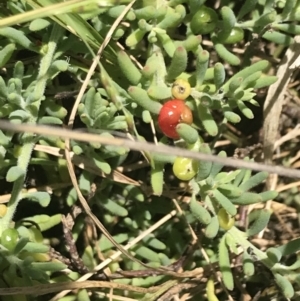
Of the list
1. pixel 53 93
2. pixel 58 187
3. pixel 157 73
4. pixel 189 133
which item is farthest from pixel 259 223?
pixel 53 93

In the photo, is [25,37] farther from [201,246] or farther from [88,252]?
[201,246]

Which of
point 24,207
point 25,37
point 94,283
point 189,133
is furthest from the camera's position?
point 24,207

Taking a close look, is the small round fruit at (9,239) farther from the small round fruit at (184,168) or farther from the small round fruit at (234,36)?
the small round fruit at (234,36)

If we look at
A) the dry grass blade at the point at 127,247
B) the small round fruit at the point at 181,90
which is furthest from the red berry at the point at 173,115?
the dry grass blade at the point at 127,247

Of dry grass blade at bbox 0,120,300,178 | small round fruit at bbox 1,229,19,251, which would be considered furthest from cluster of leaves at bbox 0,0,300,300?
dry grass blade at bbox 0,120,300,178

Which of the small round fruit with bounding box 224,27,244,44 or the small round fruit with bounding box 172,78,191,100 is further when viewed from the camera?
the small round fruit with bounding box 224,27,244,44

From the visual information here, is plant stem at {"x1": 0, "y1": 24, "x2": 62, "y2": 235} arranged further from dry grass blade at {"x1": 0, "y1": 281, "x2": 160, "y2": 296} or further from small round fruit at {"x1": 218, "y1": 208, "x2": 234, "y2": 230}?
small round fruit at {"x1": 218, "y1": 208, "x2": 234, "y2": 230}

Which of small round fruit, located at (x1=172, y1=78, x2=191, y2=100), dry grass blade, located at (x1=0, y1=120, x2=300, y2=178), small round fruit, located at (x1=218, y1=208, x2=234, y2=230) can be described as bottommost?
small round fruit, located at (x1=218, y1=208, x2=234, y2=230)

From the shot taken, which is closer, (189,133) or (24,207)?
(189,133)
